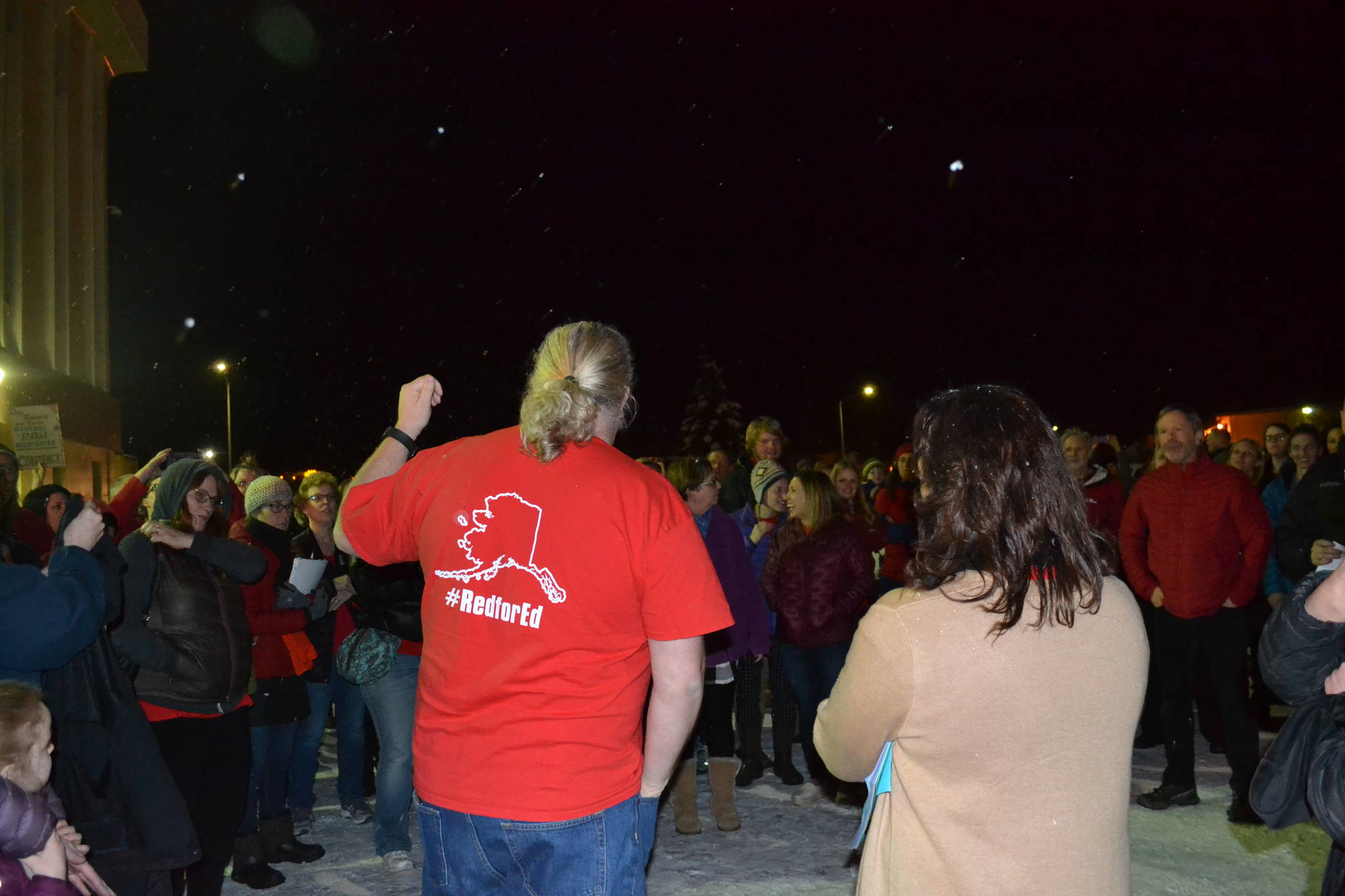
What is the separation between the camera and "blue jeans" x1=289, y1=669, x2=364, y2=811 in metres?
6.39

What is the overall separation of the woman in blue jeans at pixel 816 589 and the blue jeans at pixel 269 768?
3.14 meters

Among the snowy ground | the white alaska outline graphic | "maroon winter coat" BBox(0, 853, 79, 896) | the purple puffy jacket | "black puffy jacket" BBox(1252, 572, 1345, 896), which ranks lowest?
the snowy ground

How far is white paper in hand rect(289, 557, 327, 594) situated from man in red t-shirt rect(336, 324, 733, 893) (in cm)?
321

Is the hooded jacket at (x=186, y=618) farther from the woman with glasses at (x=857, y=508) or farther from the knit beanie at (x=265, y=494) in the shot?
the woman with glasses at (x=857, y=508)

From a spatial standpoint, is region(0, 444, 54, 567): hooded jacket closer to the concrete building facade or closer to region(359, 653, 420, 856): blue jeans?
region(359, 653, 420, 856): blue jeans

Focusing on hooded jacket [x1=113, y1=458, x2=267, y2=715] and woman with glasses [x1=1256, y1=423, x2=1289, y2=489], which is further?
woman with glasses [x1=1256, y1=423, x2=1289, y2=489]

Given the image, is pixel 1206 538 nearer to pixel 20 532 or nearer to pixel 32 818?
pixel 32 818

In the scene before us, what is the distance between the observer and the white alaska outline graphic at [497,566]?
2574mm

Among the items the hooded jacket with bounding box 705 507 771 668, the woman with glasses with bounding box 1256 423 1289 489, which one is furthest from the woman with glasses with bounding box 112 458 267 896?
the woman with glasses with bounding box 1256 423 1289 489

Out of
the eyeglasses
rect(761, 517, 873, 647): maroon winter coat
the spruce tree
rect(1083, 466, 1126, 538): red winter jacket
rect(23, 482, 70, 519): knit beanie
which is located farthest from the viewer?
the spruce tree

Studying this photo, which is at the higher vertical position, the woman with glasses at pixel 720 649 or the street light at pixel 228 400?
the street light at pixel 228 400

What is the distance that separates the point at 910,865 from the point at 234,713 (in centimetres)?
338

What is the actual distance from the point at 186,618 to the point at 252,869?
6.57 ft

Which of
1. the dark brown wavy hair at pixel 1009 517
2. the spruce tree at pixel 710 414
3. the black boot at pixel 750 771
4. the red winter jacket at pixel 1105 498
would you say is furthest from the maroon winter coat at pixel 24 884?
the spruce tree at pixel 710 414
